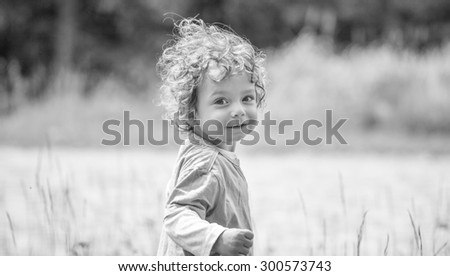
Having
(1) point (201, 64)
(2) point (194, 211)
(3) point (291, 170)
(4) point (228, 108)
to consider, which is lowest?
(3) point (291, 170)

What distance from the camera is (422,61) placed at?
1285cm

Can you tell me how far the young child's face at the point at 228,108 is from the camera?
102 inches

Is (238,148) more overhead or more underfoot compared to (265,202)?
more overhead

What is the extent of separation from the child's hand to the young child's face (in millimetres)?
454

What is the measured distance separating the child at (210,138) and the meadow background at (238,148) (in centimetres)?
73

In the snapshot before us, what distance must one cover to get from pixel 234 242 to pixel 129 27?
65.6 ft

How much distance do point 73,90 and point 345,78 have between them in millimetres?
4845

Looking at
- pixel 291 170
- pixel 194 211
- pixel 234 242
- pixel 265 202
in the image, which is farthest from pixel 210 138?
pixel 291 170

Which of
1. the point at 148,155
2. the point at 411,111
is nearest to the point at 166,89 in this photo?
the point at 148,155

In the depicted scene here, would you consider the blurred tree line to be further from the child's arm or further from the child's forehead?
the child's arm

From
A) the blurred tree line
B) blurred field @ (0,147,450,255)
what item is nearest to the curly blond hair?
blurred field @ (0,147,450,255)

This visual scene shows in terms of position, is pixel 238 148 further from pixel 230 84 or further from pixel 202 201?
pixel 202 201

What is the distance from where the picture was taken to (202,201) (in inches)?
94.9
